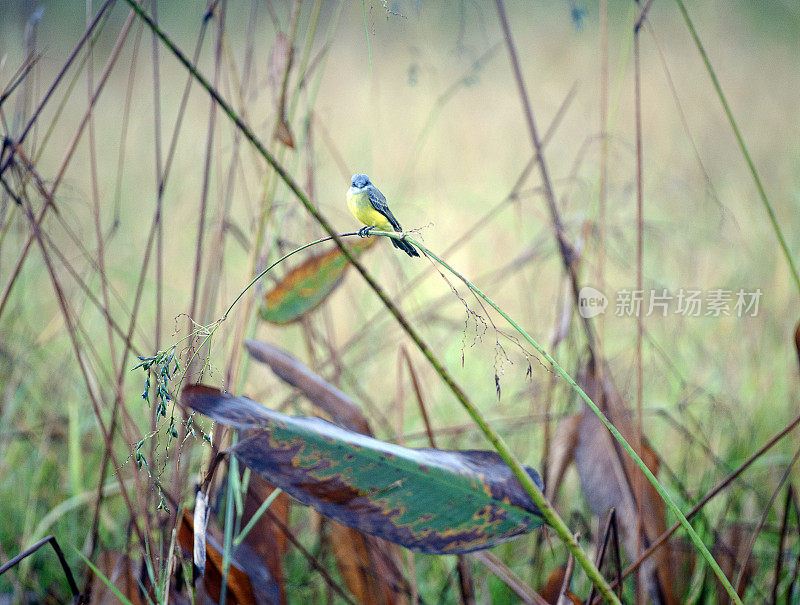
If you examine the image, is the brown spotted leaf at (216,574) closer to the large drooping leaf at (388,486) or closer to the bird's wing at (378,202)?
the large drooping leaf at (388,486)

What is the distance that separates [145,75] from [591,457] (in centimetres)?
261

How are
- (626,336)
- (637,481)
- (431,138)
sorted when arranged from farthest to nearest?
(431,138) → (626,336) → (637,481)

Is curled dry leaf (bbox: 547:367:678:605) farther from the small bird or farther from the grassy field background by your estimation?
the small bird

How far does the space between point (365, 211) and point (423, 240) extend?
0.14 m

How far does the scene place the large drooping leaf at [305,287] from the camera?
0.69 metres

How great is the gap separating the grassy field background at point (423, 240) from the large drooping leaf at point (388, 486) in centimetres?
6

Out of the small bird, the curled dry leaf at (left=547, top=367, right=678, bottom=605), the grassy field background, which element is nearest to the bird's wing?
the small bird

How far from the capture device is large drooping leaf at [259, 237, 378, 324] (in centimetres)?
69

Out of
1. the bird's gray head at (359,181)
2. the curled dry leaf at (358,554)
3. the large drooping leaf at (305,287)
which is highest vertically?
the bird's gray head at (359,181)

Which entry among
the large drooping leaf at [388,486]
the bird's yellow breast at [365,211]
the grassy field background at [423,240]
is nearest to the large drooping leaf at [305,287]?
the grassy field background at [423,240]

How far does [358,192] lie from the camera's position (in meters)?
0.48

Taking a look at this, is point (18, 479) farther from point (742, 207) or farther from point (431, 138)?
point (742, 207)

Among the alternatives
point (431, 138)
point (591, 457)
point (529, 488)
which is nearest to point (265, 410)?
point (529, 488)

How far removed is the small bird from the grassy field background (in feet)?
0.36
